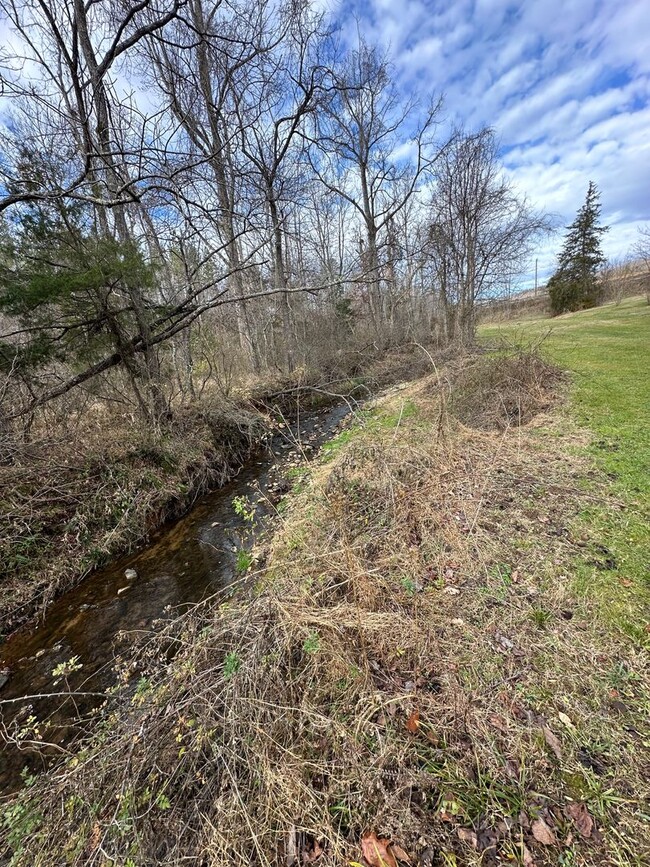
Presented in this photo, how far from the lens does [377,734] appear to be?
179cm

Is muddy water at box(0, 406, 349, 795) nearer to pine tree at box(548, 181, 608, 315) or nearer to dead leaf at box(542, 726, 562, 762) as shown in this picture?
dead leaf at box(542, 726, 562, 762)

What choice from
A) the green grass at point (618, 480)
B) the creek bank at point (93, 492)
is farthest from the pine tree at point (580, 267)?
the creek bank at point (93, 492)

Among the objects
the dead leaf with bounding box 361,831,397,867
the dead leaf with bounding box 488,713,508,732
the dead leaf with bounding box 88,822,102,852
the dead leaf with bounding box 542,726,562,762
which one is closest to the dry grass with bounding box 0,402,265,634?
the dead leaf with bounding box 88,822,102,852

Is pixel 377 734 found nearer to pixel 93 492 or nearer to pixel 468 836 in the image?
pixel 468 836

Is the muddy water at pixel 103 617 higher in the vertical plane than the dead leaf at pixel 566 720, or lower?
lower

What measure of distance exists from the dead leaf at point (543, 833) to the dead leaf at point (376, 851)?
24.7 inches

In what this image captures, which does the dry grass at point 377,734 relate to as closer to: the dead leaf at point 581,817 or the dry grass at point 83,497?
the dead leaf at point 581,817

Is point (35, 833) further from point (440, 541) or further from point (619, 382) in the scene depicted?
point (619, 382)

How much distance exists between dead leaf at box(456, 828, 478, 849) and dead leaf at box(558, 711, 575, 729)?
0.74 metres

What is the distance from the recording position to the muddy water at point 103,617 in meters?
2.76

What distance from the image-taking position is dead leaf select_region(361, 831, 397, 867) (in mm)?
1427

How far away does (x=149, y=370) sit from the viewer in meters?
6.64

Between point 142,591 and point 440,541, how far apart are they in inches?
143

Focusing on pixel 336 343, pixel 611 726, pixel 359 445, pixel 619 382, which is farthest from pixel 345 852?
pixel 336 343
